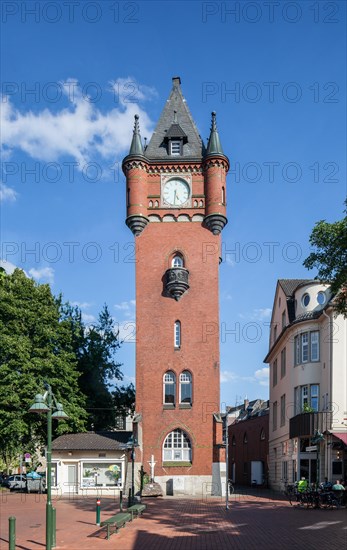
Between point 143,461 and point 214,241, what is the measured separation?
1544 centimetres

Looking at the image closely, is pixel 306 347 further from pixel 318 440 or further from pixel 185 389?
pixel 318 440

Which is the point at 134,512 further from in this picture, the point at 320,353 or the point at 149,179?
the point at 149,179

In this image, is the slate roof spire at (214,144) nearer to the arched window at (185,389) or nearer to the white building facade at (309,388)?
the white building facade at (309,388)

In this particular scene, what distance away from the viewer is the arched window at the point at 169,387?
43031 millimetres

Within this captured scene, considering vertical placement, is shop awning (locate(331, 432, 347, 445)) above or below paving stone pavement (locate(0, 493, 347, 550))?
above

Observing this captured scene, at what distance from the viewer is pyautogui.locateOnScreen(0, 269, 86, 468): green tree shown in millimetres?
44812

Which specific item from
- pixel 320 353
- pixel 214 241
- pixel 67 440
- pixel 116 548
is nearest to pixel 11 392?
pixel 67 440

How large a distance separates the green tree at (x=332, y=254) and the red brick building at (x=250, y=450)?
35391 millimetres

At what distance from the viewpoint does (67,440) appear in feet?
144

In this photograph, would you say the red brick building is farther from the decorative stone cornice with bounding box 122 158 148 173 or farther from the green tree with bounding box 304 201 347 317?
the green tree with bounding box 304 201 347 317

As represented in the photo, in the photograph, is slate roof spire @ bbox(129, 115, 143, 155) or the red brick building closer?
slate roof spire @ bbox(129, 115, 143, 155)

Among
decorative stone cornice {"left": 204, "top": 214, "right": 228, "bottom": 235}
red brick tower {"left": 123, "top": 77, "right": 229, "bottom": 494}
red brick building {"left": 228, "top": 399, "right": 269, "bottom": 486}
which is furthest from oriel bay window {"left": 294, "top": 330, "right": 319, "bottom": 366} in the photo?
red brick building {"left": 228, "top": 399, "right": 269, "bottom": 486}

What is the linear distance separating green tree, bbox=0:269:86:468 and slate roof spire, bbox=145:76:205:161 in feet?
44.2

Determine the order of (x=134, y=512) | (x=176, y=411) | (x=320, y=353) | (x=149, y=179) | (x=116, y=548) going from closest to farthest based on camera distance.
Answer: (x=116, y=548), (x=134, y=512), (x=320, y=353), (x=176, y=411), (x=149, y=179)
